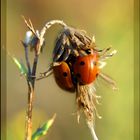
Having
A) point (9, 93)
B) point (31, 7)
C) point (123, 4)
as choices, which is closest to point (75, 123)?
point (9, 93)

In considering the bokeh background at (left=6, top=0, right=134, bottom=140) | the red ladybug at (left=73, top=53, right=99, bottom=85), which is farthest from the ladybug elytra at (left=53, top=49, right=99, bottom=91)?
the bokeh background at (left=6, top=0, right=134, bottom=140)

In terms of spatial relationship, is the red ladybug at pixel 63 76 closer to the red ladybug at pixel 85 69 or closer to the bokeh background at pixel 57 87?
the red ladybug at pixel 85 69
